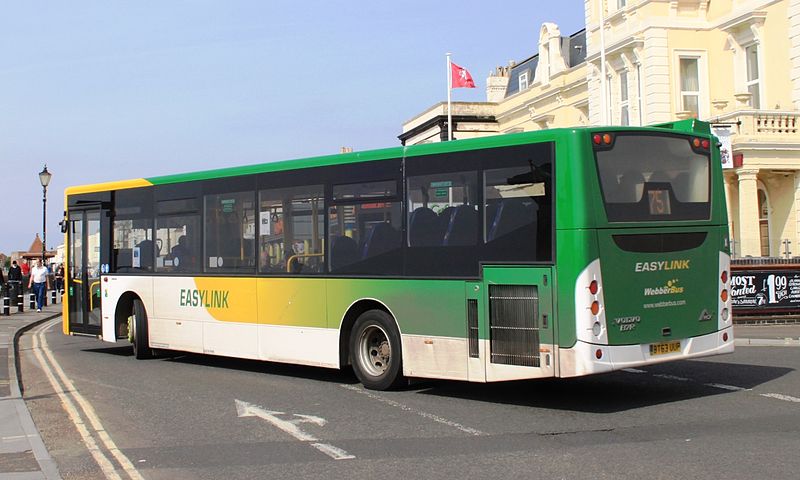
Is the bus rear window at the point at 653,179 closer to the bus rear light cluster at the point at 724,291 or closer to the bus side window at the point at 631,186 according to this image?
the bus side window at the point at 631,186

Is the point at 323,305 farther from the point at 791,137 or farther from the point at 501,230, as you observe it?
the point at 791,137

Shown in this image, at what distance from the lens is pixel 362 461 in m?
7.85

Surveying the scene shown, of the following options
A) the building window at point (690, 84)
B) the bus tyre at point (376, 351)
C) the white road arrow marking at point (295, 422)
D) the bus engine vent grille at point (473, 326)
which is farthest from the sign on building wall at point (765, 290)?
the white road arrow marking at point (295, 422)

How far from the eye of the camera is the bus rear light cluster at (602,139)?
9914 millimetres

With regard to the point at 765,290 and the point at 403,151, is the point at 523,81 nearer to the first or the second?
the point at 765,290

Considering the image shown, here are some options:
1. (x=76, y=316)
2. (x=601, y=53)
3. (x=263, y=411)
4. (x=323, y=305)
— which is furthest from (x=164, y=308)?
(x=601, y=53)

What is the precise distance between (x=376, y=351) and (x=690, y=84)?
2291 cm

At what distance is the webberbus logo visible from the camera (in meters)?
10.1

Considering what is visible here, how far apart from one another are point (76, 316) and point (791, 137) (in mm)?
20828

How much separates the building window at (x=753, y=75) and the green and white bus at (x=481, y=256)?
2069 cm

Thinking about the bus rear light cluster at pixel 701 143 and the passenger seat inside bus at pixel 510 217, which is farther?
the bus rear light cluster at pixel 701 143

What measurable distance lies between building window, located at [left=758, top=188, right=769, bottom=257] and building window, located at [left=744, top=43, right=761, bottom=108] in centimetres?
286

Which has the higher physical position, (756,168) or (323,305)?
(756,168)

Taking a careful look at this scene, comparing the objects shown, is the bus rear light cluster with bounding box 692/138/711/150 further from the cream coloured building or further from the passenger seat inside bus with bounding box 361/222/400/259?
the cream coloured building
